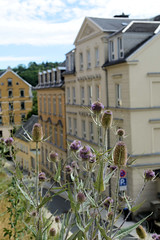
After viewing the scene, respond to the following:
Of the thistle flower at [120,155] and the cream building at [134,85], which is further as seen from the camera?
the cream building at [134,85]

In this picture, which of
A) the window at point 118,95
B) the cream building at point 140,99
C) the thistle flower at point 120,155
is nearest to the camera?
the thistle flower at point 120,155

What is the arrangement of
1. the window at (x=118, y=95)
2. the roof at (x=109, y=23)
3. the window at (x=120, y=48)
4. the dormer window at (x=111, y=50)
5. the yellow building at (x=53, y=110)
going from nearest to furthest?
the window at (x=120, y=48)
the window at (x=118, y=95)
the dormer window at (x=111, y=50)
the roof at (x=109, y=23)
the yellow building at (x=53, y=110)

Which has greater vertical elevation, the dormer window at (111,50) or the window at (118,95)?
the dormer window at (111,50)

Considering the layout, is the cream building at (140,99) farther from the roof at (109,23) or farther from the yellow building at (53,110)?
the yellow building at (53,110)

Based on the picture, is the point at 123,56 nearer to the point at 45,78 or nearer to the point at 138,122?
the point at 138,122

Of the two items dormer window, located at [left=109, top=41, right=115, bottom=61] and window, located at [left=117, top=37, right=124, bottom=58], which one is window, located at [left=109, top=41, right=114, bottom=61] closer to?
dormer window, located at [left=109, top=41, right=115, bottom=61]

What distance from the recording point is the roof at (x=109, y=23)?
2783 cm

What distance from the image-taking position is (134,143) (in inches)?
934

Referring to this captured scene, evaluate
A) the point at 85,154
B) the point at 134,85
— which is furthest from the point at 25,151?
the point at 85,154

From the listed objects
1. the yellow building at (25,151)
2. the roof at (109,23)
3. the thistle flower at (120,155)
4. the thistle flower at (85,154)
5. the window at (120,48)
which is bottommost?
the yellow building at (25,151)

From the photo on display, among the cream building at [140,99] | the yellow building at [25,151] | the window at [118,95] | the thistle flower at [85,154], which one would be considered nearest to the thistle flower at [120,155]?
the thistle flower at [85,154]

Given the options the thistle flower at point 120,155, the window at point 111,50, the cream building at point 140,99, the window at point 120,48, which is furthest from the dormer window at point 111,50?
the thistle flower at point 120,155

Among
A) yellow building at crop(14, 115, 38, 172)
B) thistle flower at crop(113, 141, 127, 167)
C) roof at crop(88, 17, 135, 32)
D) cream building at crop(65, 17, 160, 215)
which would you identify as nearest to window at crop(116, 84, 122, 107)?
cream building at crop(65, 17, 160, 215)

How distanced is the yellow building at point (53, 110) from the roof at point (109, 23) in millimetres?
10242
